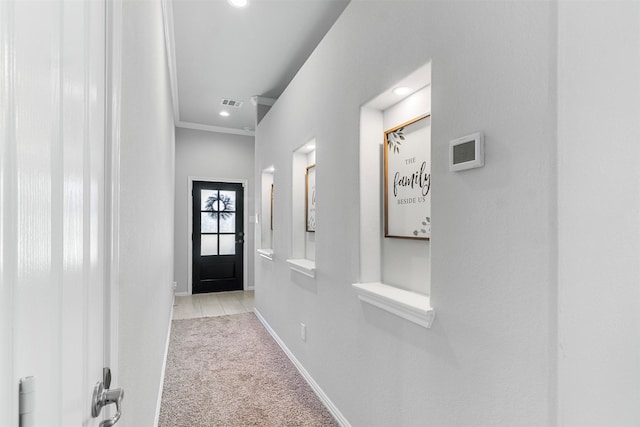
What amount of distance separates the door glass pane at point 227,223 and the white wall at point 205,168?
0.84ft

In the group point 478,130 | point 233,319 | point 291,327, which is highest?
point 478,130

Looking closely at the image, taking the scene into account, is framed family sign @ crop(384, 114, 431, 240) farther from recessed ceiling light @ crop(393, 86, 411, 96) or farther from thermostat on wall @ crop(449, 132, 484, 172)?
thermostat on wall @ crop(449, 132, 484, 172)

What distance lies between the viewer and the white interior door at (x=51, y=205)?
0.35m

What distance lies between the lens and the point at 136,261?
1209 millimetres

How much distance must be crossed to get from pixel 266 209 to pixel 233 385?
2176mm

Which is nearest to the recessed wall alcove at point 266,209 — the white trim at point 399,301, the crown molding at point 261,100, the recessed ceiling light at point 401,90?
the crown molding at point 261,100

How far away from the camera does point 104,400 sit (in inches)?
27.8

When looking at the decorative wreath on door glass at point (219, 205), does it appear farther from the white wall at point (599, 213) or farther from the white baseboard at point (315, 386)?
the white wall at point (599, 213)

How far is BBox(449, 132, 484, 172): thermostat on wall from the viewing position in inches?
43.6

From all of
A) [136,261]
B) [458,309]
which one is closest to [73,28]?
[136,261]

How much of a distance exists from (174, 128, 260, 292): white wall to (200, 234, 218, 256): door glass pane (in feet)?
0.75

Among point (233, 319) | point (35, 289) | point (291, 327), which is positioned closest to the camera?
point (35, 289)

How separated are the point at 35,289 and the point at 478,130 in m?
1.22

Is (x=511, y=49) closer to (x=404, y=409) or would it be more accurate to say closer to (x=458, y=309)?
(x=458, y=309)
